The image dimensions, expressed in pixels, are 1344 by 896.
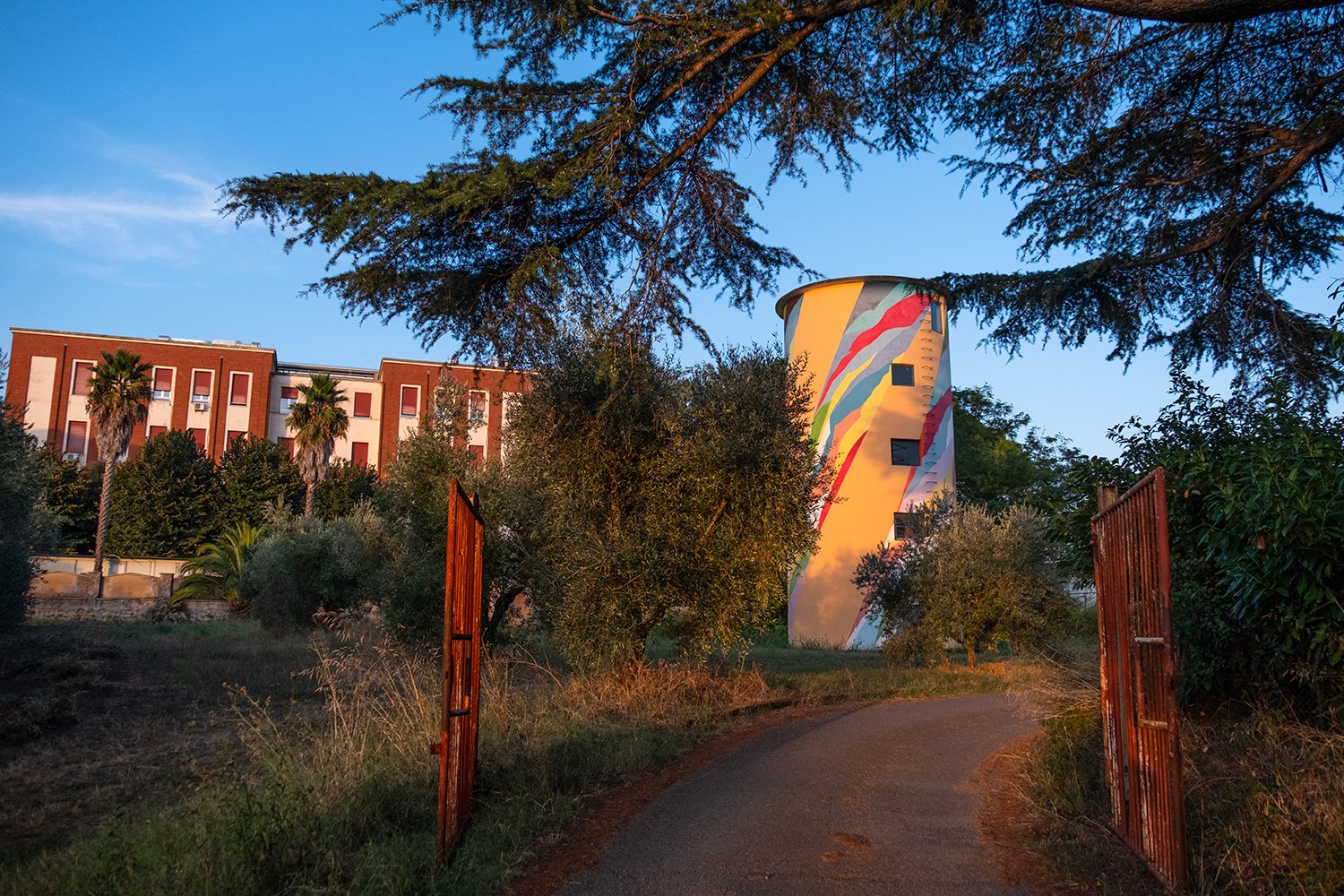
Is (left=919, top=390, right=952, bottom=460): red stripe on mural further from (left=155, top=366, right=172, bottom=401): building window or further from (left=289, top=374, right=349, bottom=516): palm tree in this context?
(left=155, top=366, right=172, bottom=401): building window

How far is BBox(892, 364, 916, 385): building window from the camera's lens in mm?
42406

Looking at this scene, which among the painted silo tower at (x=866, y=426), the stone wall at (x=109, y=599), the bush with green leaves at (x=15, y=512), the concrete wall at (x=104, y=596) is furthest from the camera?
the painted silo tower at (x=866, y=426)

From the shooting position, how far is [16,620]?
2211cm

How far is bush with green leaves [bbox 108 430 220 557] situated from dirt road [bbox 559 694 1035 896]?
49.0 metres

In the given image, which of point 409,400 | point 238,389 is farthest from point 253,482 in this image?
point 409,400

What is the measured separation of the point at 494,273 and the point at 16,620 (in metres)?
19.5

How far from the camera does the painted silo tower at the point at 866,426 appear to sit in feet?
137

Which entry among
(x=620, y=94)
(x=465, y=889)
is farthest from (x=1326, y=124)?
(x=465, y=889)

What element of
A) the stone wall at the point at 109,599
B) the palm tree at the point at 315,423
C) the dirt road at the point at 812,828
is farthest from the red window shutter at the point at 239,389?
the dirt road at the point at 812,828

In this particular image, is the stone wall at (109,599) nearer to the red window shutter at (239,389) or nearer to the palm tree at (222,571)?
the palm tree at (222,571)

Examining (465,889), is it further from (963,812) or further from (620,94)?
(620,94)

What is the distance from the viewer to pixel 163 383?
65.4 metres

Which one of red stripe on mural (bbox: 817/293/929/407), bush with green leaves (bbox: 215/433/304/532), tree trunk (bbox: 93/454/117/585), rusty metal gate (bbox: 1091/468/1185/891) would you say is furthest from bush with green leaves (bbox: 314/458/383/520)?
rusty metal gate (bbox: 1091/468/1185/891)

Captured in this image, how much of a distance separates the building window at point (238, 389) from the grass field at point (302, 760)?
4741 cm
